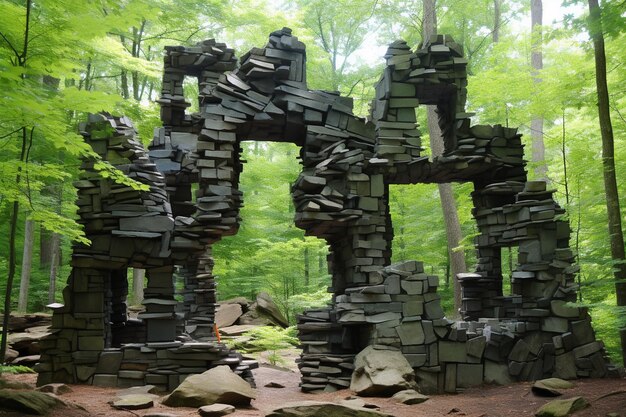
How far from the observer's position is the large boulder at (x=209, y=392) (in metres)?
8.41

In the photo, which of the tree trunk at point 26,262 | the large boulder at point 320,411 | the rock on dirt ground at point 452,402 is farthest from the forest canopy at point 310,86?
the large boulder at point 320,411

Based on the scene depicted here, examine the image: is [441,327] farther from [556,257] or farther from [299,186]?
[299,186]

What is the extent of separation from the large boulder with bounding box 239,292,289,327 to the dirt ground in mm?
8352

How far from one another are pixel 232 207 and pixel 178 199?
15.2 ft

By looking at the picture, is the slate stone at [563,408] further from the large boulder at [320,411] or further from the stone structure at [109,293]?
the stone structure at [109,293]

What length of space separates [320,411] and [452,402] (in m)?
3.44

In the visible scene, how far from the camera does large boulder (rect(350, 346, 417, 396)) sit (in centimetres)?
950

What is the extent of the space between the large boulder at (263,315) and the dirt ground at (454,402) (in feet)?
27.4

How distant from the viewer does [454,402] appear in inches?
364

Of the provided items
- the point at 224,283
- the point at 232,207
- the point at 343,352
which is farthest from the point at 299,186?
the point at 224,283

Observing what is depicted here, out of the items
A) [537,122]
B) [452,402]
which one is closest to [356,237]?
[452,402]

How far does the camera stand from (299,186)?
40.6ft

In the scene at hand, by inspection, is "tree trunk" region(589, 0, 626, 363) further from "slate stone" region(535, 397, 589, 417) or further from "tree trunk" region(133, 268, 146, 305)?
"tree trunk" region(133, 268, 146, 305)

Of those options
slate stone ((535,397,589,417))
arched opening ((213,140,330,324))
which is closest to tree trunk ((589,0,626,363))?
slate stone ((535,397,589,417))
